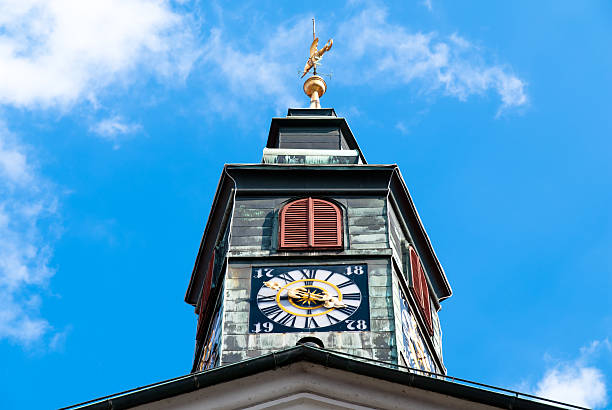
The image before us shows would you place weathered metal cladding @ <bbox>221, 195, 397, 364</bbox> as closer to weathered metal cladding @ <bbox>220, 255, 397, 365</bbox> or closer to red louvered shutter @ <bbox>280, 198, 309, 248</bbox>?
weathered metal cladding @ <bbox>220, 255, 397, 365</bbox>

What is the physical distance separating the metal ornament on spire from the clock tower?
3.60 m

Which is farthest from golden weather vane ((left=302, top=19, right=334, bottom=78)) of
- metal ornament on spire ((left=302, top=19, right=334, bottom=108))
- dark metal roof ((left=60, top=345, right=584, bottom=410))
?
dark metal roof ((left=60, top=345, right=584, bottom=410))

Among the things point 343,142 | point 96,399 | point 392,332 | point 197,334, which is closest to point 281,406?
point 96,399

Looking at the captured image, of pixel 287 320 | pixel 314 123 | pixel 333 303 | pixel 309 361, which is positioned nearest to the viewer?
pixel 309 361

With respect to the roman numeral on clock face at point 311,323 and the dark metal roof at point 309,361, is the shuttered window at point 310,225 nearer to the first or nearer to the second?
the roman numeral on clock face at point 311,323

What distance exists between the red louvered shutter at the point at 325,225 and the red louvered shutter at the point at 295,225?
176 millimetres

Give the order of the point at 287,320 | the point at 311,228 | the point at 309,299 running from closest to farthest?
the point at 287,320
the point at 309,299
the point at 311,228

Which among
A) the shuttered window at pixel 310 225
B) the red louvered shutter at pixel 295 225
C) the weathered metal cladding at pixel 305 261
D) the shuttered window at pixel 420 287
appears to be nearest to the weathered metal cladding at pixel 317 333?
the weathered metal cladding at pixel 305 261

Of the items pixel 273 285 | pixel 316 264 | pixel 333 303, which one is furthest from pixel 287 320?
pixel 316 264

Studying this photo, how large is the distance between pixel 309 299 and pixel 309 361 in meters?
8.01

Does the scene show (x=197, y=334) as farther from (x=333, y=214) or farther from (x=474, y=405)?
(x=474, y=405)

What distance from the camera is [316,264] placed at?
2802cm

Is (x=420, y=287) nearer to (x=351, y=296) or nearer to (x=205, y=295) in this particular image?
(x=351, y=296)

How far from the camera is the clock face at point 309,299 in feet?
86.5
